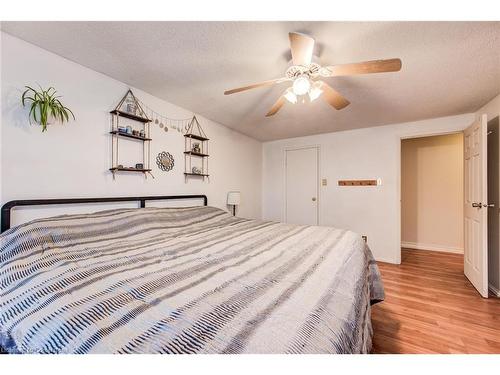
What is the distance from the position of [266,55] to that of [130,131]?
4.76 ft

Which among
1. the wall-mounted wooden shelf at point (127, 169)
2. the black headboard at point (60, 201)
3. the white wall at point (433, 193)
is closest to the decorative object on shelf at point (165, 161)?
the wall-mounted wooden shelf at point (127, 169)

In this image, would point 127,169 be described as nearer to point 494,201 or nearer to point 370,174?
point 370,174

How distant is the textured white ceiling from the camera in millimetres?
1402

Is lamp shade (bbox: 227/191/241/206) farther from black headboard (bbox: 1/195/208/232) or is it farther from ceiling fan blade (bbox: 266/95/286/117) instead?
ceiling fan blade (bbox: 266/95/286/117)

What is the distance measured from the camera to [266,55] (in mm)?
1649

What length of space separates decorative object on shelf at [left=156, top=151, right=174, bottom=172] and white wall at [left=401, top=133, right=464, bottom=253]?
421 cm

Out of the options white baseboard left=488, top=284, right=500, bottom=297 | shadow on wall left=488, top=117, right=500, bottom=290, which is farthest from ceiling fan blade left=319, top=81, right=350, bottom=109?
white baseboard left=488, top=284, right=500, bottom=297

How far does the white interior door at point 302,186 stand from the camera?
4.14 meters

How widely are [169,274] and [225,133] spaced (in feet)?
9.29

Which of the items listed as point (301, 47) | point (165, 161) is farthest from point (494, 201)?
point (165, 161)

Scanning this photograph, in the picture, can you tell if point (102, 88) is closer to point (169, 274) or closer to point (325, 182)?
point (169, 274)

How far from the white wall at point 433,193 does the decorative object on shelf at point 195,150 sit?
12.3 ft
